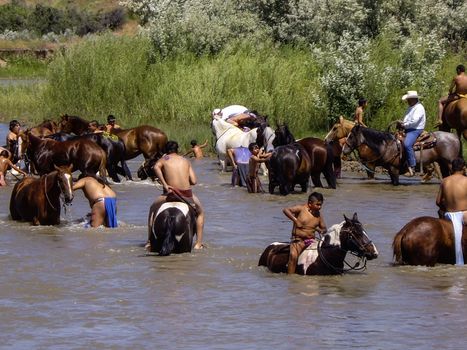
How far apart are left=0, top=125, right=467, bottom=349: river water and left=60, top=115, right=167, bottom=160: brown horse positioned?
754 cm

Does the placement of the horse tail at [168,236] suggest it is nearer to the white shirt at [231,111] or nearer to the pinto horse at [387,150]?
the pinto horse at [387,150]

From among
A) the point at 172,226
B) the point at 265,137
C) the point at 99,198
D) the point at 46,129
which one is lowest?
the point at 172,226

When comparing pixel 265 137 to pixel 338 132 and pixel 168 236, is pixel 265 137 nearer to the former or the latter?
pixel 338 132

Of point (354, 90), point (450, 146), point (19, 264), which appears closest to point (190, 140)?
point (354, 90)

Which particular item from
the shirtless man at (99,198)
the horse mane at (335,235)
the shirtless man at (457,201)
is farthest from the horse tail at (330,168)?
the horse mane at (335,235)

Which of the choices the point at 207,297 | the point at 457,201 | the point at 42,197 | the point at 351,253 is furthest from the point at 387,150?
the point at 207,297

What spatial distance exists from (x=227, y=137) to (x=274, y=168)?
4801 millimetres

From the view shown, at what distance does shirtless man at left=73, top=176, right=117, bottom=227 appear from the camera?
63.9ft

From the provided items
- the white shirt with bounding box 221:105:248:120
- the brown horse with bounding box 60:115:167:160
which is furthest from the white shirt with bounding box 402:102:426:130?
the white shirt with bounding box 221:105:248:120

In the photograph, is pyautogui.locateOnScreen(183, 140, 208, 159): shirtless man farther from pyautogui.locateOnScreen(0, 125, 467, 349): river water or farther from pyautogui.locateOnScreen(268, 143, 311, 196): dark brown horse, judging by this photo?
pyautogui.locateOnScreen(0, 125, 467, 349): river water

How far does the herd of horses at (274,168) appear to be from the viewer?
626 inches

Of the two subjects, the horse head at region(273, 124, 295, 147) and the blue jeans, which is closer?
the horse head at region(273, 124, 295, 147)

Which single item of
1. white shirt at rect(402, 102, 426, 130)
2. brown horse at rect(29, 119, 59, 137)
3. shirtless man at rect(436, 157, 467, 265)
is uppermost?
white shirt at rect(402, 102, 426, 130)

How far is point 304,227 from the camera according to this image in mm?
15812
